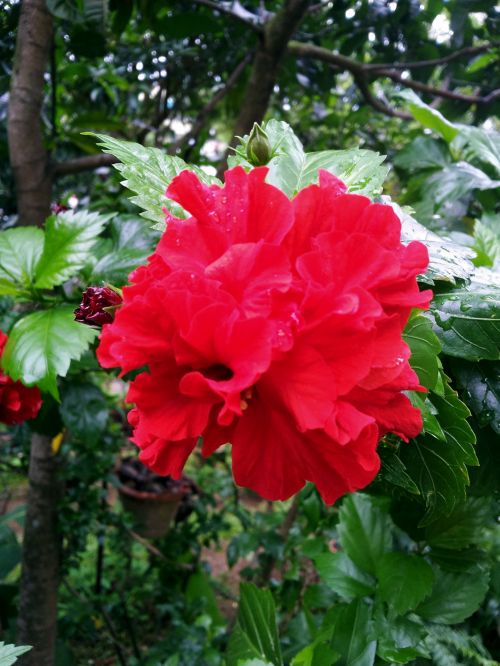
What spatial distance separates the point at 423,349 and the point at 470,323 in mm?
104

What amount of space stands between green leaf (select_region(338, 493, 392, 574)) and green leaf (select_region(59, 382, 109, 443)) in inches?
20.3

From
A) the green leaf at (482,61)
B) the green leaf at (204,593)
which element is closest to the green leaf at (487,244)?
the green leaf at (482,61)

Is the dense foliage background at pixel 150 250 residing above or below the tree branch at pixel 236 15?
below

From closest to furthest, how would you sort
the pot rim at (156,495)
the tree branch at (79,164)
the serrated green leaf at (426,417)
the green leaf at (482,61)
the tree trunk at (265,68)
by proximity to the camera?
1. the serrated green leaf at (426,417)
2. the tree branch at (79,164)
3. the tree trunk at (265,68)
4. the green leaf at (482,61)
5. the pot rim at (156,495)

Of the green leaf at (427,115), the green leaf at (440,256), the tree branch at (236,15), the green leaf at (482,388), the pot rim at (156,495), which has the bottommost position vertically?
the pot rim at (156,495)

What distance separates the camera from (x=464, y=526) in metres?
0.85

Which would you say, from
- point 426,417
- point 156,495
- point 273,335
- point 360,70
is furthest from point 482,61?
point 156,495

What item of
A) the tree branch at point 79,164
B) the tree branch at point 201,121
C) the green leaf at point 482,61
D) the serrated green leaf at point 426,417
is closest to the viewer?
the serrated green leaf at point 426,417

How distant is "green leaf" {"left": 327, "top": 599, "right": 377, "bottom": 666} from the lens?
748 millimetres

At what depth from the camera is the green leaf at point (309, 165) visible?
638mm

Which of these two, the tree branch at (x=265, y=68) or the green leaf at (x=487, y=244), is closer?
the green leaf at (x=487, y=244)

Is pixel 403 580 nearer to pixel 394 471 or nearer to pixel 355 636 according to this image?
pixel 355 636

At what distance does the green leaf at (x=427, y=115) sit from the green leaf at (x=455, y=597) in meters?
0.87

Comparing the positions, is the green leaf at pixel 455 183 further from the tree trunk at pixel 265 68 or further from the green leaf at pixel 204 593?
the green leaf at pixel 204 593
